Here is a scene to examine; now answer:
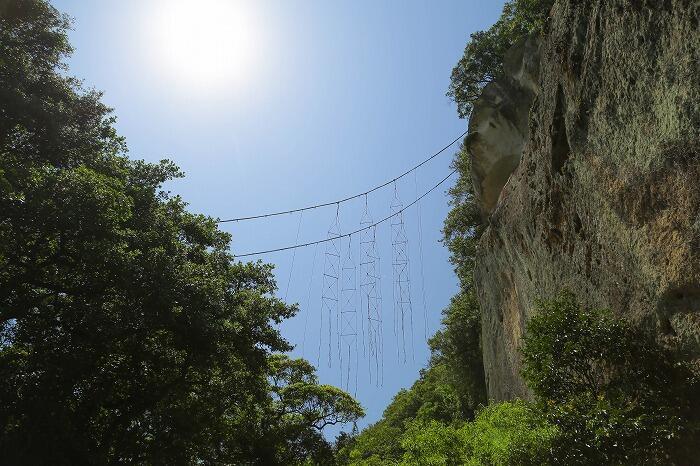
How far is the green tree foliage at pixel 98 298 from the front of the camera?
9922 millimetres

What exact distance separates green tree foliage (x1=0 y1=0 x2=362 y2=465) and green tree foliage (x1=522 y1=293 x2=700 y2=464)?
7.00m

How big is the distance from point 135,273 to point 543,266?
869 centimetres

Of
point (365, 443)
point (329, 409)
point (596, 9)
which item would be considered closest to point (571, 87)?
point (596, 9)

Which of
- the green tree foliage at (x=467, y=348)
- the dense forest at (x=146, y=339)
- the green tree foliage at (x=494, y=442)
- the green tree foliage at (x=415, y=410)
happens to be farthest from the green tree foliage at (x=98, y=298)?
the green tree foliage at (x=415, y=410)

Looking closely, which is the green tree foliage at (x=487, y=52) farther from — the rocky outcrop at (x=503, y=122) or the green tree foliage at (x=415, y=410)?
the green tree foliage at (x=415, y=410)

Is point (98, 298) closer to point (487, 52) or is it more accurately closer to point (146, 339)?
point (146, 339)

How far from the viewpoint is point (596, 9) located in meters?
8.77

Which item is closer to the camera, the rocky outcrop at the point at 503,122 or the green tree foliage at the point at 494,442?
the green tree foliage at the point at 494,442

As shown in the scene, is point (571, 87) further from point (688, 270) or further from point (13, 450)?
Answer: point (13, 450)

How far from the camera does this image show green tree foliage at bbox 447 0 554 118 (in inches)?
805

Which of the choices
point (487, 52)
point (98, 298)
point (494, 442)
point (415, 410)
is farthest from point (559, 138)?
point (415, 410)

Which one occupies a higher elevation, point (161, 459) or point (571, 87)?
point (571, 87)

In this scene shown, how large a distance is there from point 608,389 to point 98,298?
9.35 meters

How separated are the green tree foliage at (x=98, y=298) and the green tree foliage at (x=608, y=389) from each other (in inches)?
276
